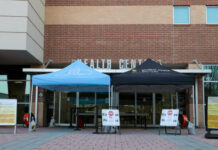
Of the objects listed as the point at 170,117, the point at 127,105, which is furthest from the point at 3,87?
the point at 170,117

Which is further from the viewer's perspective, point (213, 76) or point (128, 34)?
point (128, 34)

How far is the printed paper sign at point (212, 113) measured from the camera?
33.8ft

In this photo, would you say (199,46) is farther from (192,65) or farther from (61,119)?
(61,119)

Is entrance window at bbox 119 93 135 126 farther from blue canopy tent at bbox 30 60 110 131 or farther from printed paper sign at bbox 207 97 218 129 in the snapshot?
printed paper sign at bbox 207 97 218 129

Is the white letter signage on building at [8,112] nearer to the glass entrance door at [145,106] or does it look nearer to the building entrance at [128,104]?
the building entrance at [128,104]

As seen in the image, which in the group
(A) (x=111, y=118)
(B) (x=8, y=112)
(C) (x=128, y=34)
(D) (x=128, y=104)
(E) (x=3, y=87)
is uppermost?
(C) (x=128, y=34)

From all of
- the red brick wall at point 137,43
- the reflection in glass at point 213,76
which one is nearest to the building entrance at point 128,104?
the reflection in glass at point 213,76

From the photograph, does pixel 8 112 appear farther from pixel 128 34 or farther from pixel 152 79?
pixel 128 34

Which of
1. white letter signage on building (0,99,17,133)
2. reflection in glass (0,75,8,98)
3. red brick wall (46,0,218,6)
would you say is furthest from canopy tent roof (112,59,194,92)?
reflection in glass (0,75,8,98)

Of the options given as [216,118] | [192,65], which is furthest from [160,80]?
[192,65]

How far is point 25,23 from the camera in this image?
13.6m

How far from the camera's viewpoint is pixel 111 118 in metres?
11.3

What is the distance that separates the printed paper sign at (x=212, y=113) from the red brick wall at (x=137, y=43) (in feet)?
19.0

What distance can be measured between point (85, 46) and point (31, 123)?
18.1ft
